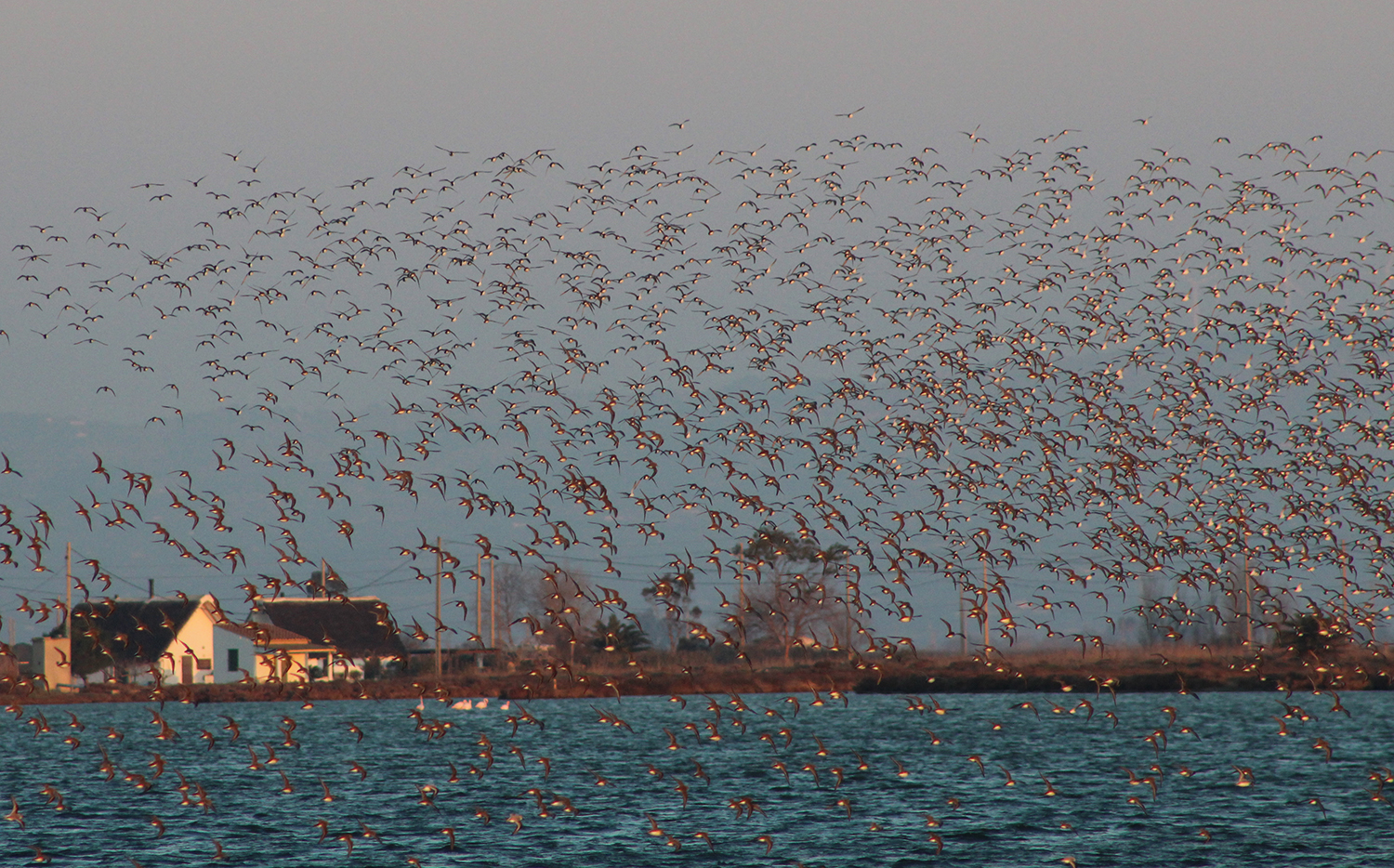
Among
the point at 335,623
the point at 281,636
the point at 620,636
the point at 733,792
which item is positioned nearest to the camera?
the point at 733,792

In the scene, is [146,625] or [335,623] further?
[335,623]

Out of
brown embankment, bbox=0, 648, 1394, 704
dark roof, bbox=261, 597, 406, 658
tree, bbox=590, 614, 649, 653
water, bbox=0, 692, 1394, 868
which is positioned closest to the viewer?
water, bbox=0, 692, 1394, 868

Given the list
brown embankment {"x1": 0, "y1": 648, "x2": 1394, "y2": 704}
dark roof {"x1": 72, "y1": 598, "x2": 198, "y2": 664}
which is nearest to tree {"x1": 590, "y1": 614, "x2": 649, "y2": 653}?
brown embankment {"x1": 0, "y1": 648, "x2": 1394, "y2": 704}

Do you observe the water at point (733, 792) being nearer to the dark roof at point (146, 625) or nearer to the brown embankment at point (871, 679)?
the brown embankment at point (871, 679)

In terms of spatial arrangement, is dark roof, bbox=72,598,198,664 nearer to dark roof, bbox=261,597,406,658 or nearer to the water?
the water

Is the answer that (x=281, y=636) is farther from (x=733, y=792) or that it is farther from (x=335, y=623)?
(x=733, y=792)

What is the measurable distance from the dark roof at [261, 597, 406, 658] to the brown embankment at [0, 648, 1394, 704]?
722 centimetres

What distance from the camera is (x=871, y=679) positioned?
12150 cm

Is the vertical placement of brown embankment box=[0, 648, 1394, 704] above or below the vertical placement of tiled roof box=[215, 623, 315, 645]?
below

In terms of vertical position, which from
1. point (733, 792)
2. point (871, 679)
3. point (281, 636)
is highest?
point (281, 636)

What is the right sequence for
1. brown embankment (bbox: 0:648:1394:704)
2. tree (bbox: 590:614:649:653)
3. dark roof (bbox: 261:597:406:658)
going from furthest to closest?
dark roof (bbox: 261:597:406:658), tree (bbox: 590:614:649:653), brown embankment (bbox: 0:648:1394:704)

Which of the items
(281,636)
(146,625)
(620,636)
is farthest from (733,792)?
(146,625)

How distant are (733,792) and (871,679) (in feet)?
173

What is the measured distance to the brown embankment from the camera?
108 metres
